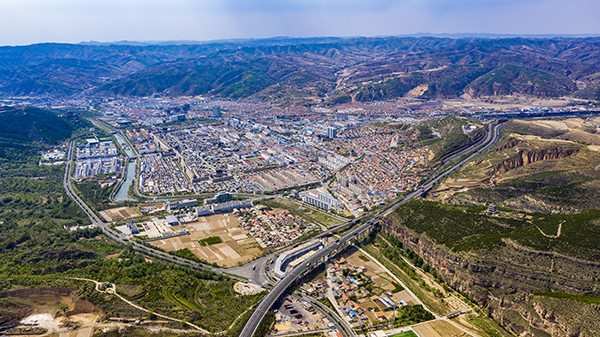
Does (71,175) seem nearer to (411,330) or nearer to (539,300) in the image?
(411,330)

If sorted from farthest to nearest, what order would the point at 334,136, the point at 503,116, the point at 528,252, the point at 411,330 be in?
the point at 503,116, the point at 334,136, the point at 528,252, the point at 411,330

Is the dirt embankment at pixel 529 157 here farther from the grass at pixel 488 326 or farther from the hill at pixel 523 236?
the grass at pixel 488 326

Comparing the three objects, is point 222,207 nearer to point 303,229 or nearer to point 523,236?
point 303,229

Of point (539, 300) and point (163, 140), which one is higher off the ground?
point (163, 140)

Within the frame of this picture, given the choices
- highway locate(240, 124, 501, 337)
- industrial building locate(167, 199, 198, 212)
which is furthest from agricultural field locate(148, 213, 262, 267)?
highway locate(240, 124, 501, 337)

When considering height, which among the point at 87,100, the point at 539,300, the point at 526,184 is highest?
the point at 87,100

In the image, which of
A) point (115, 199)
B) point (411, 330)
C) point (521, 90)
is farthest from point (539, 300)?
point (521, 90)
